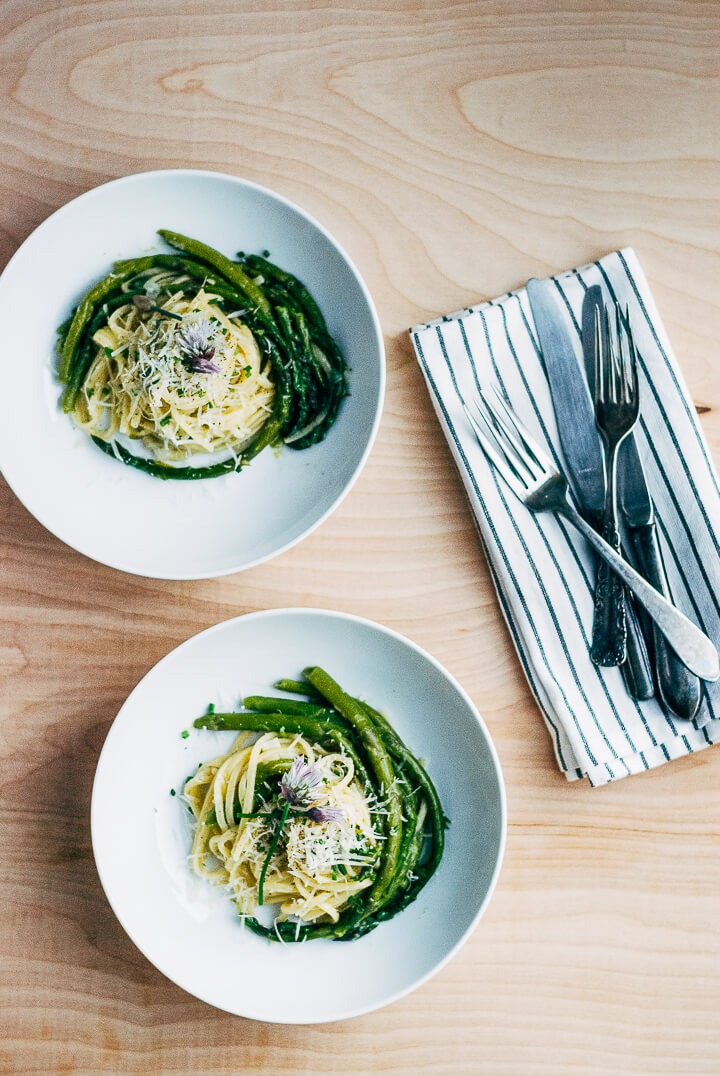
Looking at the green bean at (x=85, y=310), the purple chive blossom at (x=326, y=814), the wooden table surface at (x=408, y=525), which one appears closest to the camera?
the purple chive blossom at (x=326, y=814)

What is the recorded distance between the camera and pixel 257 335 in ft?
6.16

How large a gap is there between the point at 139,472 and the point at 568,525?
1016 millimetres

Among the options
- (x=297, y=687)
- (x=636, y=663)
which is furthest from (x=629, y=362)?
(x=297, y=687)

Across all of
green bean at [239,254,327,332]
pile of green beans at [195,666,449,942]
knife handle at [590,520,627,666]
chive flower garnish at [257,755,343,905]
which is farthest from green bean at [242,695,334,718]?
green bean at [239,254,327,332]

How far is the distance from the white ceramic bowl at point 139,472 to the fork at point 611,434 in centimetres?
53

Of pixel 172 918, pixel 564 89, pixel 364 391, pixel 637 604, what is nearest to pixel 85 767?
pixel 172 918

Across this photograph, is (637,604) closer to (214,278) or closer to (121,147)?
(214,278)

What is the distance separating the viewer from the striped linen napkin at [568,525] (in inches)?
73.9

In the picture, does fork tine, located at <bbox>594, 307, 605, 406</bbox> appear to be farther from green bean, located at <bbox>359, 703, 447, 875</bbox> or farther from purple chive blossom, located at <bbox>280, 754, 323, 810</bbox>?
purple chive blossom, located at <bbox>280, 754, 323, 810</bbox>

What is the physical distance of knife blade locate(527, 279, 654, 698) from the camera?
Result: 1883mm

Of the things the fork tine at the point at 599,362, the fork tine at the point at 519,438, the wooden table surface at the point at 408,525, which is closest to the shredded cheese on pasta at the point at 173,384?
the wooden table surface at the point at 408,525

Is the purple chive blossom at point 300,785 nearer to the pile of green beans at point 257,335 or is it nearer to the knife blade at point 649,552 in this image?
the pile of green beans at point 257,335

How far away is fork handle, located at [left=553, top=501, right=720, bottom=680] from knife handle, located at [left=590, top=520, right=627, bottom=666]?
0.03 m

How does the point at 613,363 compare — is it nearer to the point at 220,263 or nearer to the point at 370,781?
the point at 220,263
